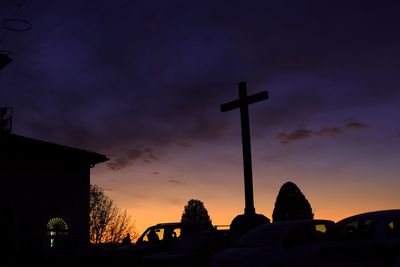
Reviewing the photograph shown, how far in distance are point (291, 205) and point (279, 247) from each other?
1040 inches

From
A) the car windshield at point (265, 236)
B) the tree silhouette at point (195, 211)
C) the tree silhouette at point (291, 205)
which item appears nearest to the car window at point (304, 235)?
the car windshield at point (265, 236)

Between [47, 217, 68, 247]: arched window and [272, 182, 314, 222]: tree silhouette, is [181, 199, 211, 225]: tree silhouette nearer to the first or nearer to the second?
[272, 182, 314, 222]: tree silhouette

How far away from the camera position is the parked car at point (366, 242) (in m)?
9.00

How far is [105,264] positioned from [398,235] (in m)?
11.7

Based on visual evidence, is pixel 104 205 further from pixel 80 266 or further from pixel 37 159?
pixel 80 266

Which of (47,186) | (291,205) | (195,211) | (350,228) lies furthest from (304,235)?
(195,211)

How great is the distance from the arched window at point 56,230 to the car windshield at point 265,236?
17.0 meters

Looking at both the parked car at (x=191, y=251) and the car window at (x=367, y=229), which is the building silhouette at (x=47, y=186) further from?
the car window at (x=367, y=229)

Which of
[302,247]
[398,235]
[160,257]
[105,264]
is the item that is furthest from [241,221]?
[398,235]

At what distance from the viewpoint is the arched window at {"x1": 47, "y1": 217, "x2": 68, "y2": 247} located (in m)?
27.9

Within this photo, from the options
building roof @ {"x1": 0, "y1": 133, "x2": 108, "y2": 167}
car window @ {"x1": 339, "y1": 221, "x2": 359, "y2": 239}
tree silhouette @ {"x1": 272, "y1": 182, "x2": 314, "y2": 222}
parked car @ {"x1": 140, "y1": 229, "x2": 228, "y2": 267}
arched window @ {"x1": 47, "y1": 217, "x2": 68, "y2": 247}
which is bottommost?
parked car @ {"x1": 140, "y1": 229, "x2": 228, "y2": 267}

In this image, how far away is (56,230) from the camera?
93.4 feet

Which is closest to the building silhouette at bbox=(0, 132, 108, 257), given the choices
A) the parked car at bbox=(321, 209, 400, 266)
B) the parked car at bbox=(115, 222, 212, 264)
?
the parked car at bbox=(115, 222, 212, 264)

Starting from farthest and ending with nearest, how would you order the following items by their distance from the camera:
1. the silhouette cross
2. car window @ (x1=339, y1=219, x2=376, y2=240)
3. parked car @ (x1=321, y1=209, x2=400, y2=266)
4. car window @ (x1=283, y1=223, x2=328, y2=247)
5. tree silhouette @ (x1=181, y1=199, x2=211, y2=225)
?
1. tree silhouette @ (x1=181, y1=199, x2=211, y2=225)
2. the silhouette cross
3. car window @ (x1=283, y1=223, x2=328, y2=247)
4. car window @ (x1=339, y1=219, x2=376, y2=240)
5. parked car @ (x1=321, y1=209, x2=400, y2=266)
